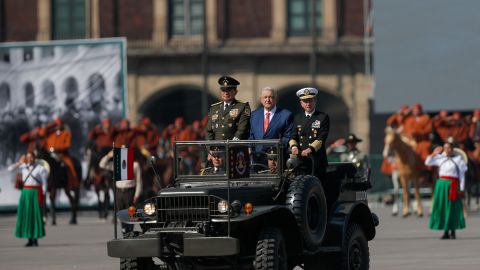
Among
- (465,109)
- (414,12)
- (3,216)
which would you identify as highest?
(414,12)

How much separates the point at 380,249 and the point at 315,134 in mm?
6619

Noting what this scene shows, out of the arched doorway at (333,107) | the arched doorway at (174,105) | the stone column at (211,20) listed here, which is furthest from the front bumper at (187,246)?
the stone column at (211,20)

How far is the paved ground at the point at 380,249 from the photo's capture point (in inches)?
798

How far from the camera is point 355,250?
16.9 metres

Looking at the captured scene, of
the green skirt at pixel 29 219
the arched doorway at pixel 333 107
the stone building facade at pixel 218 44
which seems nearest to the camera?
the green skirt at pixel 29 219

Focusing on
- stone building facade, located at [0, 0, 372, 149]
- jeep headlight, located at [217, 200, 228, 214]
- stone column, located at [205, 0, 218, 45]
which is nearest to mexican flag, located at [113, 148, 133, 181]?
jeep headlight, located at [217, 200, 228, 214]

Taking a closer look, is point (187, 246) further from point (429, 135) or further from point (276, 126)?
point (429, 135)

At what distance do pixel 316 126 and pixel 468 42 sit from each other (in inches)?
1003

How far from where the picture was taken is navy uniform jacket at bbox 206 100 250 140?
54.4 ft

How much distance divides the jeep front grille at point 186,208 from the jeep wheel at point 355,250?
2.15 meters

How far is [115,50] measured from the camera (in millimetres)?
37188

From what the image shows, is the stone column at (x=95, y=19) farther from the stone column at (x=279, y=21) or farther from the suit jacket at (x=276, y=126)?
the suit jacket at (x=276, y=126)

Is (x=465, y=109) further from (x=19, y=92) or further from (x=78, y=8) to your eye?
(x=78, y=8)

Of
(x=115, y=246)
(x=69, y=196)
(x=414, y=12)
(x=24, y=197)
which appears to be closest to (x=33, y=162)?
(x=24, y=197)
